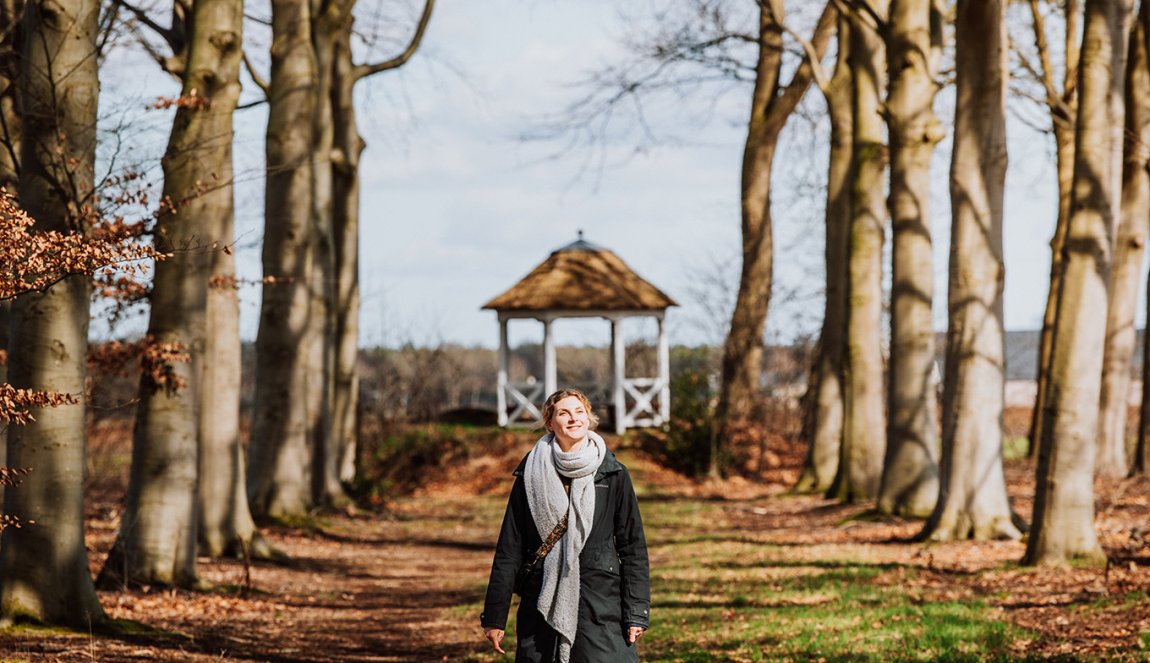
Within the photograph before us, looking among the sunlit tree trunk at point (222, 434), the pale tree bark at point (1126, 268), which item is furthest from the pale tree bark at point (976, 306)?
the sunlit tree trunk at point (222, 434)

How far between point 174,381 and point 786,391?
24.8 m

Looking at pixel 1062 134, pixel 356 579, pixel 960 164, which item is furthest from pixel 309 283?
pixel 1062 134

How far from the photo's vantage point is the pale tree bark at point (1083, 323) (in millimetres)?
11383

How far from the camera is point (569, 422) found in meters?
5.77

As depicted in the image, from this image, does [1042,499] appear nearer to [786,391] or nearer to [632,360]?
[786,391]

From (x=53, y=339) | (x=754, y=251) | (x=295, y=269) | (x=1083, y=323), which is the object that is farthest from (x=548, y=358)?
(x=53, y=339)

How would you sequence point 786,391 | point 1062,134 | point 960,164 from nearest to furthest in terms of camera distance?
point 960,164, point 1062,134, point 786,391

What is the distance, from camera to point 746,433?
30.0 metres

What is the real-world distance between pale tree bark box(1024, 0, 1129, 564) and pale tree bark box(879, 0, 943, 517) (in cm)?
470

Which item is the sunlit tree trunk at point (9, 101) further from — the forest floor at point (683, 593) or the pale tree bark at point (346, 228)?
the pale tree bark at point (346, 228)

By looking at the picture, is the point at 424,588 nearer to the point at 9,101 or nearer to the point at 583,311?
the point at 9,101

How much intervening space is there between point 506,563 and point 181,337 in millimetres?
6357

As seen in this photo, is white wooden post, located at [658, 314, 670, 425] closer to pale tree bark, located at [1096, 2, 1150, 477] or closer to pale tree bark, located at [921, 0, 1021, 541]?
pale tree bark, located at [1096, 2, 1150, 477]

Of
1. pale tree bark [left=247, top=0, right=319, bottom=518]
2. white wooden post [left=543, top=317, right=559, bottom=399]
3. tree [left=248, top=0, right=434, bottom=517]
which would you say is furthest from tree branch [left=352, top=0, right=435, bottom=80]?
white wooden post [left=543, top=317, right=559, bottom=399]
